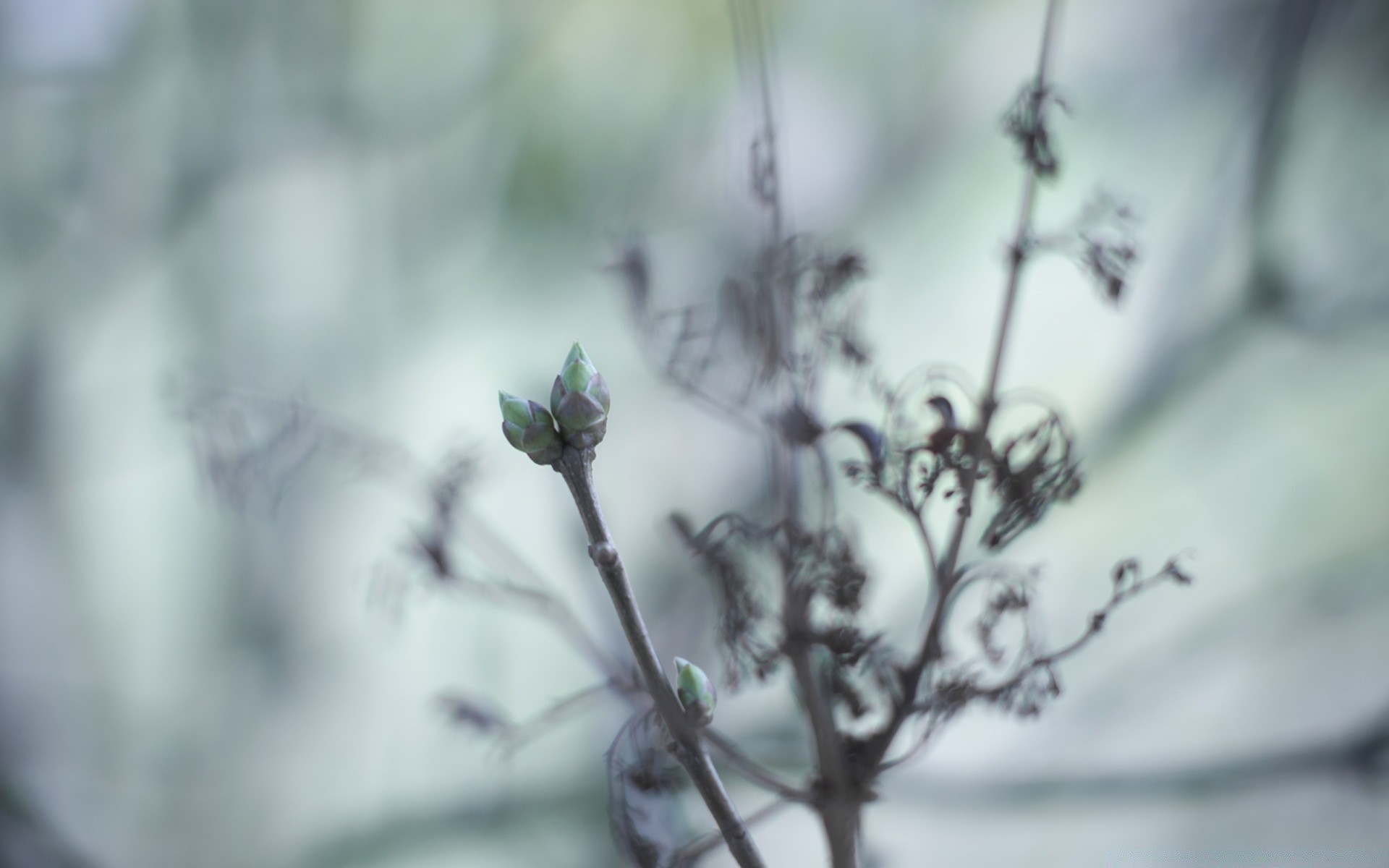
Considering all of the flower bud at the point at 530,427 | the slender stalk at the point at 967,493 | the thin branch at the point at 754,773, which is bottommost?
the thin branch at the point at 754,773

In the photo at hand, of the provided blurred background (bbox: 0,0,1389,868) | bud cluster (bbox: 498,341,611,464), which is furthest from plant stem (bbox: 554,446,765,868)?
blurred background (bbox: 0,0,1389,868)

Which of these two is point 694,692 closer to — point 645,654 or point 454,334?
point 645,654

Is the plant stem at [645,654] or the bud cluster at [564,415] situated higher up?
the bud cluster at [564,415]

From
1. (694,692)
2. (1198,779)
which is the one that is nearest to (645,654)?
(694,692)

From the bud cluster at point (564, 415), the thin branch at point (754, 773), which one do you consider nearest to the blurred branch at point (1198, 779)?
the thin branch at point (754, 773)

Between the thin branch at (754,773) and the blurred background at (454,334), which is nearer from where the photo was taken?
the thin branch at (754,773)

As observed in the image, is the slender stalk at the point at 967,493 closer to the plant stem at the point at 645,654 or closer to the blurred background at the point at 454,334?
the plant stem at the point at 645,654

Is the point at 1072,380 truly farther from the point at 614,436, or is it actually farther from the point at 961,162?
the point at 614,436
